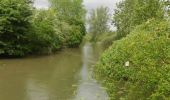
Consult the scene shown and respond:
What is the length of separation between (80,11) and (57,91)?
176ft

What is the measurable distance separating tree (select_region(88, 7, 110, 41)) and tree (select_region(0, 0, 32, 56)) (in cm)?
3968

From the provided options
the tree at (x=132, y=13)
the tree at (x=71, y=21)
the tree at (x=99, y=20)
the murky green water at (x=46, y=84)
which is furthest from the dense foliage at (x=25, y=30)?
the tree at (x=99, y=20)

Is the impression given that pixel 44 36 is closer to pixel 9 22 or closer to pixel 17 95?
pixel 9 22

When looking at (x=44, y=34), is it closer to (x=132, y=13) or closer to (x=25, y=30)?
(x=25, y=30)

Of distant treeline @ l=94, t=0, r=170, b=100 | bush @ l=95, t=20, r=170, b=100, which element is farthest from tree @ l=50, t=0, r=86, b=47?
bush @ l=95, t=20, r=170, b=100

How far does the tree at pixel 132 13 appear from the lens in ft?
99.1

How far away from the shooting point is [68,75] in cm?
2239

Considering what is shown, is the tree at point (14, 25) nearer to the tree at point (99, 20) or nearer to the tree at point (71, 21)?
the tree at point (71, 21)

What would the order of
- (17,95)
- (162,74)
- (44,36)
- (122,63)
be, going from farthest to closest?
(44,36)
(122,63)
(17,95)
(162,74)

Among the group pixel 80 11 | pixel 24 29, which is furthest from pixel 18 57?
pixel 80 11

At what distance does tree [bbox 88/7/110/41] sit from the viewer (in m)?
71.7

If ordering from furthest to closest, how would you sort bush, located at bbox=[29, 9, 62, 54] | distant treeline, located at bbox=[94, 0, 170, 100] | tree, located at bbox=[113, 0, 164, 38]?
bush, located at bbox=[29, 9, 62, 54] < tree, located at bbox=[113, 0, 164, 38] < distant treeline, located at bbox=[94, 0, 170, 100]

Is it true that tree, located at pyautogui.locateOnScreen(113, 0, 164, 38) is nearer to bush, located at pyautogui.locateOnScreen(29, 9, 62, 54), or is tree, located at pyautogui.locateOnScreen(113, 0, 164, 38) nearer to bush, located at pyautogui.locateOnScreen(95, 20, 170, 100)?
bush, located at pyautogui.locateOnScreen(29, 9, 62, 54)

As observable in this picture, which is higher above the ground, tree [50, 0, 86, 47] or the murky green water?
tree [50, 0, 86, 47]
